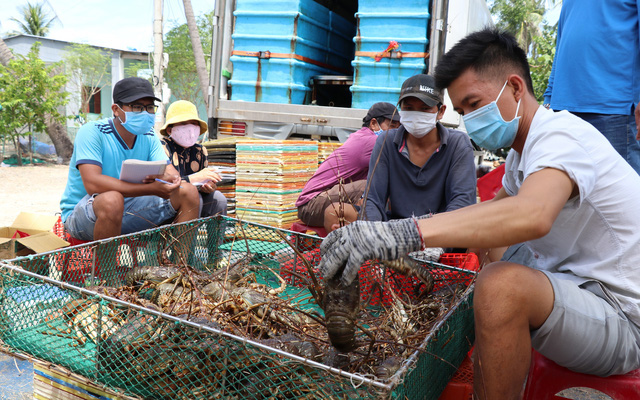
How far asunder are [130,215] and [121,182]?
0.31 meters

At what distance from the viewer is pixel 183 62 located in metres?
32.6

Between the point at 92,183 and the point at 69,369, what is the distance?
2.27 m

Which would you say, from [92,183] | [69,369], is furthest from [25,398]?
[92,183]

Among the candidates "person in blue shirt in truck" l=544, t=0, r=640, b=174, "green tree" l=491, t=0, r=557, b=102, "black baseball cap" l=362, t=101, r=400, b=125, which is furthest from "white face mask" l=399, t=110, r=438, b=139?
"green tree" l=491, t=0, r=557, b=102

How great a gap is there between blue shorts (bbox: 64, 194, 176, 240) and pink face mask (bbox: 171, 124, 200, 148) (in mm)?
956

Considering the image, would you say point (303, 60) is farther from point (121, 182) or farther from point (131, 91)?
point (121, 182)

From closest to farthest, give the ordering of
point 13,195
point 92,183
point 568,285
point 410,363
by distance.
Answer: point 410,363 → point 568,285 → point 92,183 → point 13,195

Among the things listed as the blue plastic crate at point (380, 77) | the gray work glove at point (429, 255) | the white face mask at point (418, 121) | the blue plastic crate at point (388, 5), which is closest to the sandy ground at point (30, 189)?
the blue plastic crate at point (380, 77)

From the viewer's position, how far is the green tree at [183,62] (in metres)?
32.5

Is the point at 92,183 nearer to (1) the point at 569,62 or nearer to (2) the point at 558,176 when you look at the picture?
(2) the point at 558,176

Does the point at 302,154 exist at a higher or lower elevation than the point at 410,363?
higher

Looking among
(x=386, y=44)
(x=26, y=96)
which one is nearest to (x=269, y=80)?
(x=386, y=44)

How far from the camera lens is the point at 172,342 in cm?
197

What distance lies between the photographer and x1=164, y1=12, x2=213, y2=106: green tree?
32.5 metres
